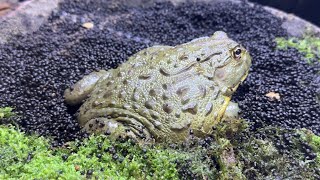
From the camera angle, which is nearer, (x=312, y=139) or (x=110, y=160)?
(x=110, y=160)

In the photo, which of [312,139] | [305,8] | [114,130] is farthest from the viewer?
[305,8]

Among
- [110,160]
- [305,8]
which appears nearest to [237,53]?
[110,160]

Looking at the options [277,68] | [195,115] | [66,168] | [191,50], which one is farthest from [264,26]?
[66,168]

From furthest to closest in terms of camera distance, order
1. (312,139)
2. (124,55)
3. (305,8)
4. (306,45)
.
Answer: (305,8), (306,45), (124,55), (312,139)

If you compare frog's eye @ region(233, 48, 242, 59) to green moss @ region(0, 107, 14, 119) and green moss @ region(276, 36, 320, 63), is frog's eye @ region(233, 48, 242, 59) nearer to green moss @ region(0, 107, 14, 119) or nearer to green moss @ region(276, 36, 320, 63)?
green moss @ region(276, 36, 320, 63)

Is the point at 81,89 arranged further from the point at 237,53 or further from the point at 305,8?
the point at 305,8

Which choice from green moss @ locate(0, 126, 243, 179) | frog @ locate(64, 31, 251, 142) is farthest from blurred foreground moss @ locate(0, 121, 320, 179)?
frog @ locate(64, 31, 251, 142)

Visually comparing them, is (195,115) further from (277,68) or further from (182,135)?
(277,68)
